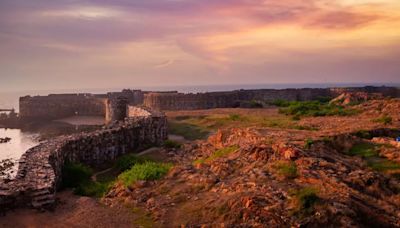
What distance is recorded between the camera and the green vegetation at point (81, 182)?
39.4ft

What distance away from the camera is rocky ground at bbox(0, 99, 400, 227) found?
8320 millimetres

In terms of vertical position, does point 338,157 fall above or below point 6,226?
above

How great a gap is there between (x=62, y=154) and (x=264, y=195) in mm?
8327

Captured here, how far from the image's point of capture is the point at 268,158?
1155cm

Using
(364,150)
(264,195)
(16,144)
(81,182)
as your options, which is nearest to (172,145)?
(81,182)

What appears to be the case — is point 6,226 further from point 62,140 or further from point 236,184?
point 62,140

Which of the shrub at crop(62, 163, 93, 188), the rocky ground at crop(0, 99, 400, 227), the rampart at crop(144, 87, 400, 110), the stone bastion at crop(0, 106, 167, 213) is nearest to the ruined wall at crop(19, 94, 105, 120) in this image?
the rampart at crop(144, 87, 400, 110)

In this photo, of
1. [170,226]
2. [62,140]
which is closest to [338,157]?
[170,226]

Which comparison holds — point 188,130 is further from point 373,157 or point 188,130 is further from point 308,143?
point 373,157

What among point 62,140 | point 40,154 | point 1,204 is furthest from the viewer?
point 62,140

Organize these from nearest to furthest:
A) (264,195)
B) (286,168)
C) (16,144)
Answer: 1. (264,195)
2. (286,168)
3. (16,144)

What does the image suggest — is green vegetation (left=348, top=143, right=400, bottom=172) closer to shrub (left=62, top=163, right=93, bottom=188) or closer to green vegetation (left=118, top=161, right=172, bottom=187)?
green vegetation (left=118, top=161, right=172, bottom=187)

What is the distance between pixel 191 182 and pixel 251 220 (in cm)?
300

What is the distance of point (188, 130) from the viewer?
1021 inches
